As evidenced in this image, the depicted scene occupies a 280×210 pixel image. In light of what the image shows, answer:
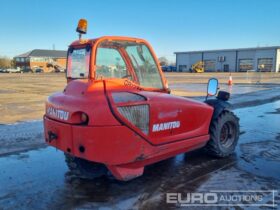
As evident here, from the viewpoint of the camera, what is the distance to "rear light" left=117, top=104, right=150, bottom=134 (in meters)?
3.46

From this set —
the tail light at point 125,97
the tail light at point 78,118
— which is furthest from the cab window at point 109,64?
the tail light at point 78,118

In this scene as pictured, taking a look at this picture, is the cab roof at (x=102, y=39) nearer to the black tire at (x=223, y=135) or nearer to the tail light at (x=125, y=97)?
the tail light at (x=125, y=97)

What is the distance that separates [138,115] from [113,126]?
15.1 inches

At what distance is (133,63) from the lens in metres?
4.43

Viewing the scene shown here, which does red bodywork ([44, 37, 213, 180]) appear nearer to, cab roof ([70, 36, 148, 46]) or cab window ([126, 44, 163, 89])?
cab roof ([70, 36, 148, 46])

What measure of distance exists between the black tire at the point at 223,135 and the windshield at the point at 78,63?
2307 mm

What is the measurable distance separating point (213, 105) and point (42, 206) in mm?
3131

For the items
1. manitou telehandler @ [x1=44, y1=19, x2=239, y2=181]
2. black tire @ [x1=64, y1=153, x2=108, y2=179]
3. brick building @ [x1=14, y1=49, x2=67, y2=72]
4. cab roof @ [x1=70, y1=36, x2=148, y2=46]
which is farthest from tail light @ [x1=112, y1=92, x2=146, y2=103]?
brick building @ [x1=14, y1=49, x2=67, y2=72]

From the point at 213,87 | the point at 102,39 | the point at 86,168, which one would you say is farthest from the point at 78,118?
the point at 213,87

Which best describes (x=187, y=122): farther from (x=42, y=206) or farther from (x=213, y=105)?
(x=42, y=206)

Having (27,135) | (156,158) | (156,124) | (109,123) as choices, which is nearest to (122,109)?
(109,123)

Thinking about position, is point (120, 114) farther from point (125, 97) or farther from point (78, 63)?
point (78, 63)

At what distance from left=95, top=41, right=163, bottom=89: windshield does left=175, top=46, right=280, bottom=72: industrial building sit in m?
72.1

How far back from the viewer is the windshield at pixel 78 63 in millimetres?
4000
